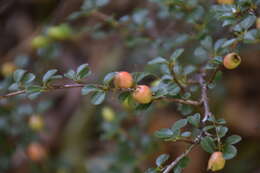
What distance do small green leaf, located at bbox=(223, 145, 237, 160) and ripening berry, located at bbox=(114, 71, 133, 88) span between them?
9.5 inches

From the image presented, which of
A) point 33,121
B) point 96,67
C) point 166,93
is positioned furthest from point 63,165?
point 166,93

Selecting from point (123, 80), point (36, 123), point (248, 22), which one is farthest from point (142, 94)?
point (36, 123)

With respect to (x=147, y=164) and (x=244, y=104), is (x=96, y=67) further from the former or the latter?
(x=244, y=104)

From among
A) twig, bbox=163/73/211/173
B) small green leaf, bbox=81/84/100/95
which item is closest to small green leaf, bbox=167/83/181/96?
twig, bbox=163/73/211/173

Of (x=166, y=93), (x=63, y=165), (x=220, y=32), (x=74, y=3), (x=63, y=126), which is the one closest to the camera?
(x=166, y=93)

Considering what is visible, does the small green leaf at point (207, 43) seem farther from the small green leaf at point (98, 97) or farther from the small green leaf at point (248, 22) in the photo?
the small green leaf at point (98, 97)

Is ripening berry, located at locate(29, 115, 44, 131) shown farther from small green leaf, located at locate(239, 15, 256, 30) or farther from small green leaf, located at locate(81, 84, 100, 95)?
small green leaf, located at locate(239, 15, 256, 30)

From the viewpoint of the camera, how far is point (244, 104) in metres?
2.19

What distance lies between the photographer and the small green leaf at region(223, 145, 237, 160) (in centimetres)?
76

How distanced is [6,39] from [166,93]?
78.0 inches

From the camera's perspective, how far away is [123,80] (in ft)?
2.71

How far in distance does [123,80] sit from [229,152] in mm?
264

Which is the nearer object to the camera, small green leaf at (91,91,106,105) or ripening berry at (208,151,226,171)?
ripening berry at (208,151,226,171)

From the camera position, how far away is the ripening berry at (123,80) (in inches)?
32.4
